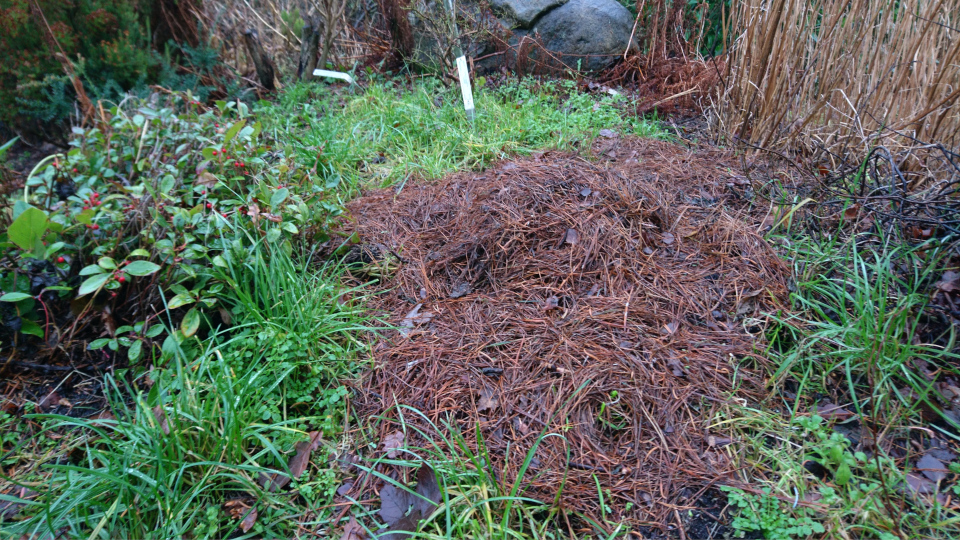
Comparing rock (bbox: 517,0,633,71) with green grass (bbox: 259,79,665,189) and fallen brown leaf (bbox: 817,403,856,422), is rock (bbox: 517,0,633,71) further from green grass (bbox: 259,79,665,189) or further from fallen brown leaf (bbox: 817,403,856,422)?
fallen brown leaf (bbox: 817,403,856,422)

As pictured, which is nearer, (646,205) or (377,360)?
(377,360)

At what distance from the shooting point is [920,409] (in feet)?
6.40

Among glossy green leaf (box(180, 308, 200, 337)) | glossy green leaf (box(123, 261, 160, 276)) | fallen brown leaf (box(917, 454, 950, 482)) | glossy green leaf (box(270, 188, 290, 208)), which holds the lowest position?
fallen brown leaf (box(917, 454, 950, 482))

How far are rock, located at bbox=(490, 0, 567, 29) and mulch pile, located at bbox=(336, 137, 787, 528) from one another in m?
3.43

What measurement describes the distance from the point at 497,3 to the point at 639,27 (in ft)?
5.29

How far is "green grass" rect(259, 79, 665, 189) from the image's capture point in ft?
12.2

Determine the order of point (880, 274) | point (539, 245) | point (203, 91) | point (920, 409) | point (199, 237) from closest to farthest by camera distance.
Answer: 1. point (920, 409)
2. point (880, 274)
3. point (199, 237)
4. point (539, 245)
5. point (203, 91)

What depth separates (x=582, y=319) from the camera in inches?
91.4

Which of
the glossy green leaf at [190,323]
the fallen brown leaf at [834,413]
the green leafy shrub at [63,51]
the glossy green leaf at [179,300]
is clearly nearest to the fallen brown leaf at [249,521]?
the glossy green leaf at [190,323]

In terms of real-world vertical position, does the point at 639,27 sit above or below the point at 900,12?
below

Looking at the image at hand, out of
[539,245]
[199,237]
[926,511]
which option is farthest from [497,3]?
[926,511]

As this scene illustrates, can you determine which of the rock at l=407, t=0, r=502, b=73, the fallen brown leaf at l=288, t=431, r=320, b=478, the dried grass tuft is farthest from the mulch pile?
the rock at l=407, t=0, r=502, b=73

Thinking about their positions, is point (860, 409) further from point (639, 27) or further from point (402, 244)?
point (639, 27)

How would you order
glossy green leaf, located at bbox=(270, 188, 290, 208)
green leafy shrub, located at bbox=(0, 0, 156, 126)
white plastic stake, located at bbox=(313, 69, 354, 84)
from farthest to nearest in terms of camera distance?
white plastic stake, located at bbox=(313, 69, 354, 84) → green leafy shrub, located at bbox=(0, 0, 156, 126) → glossy green leaf, located at bbox=(270, 188, 290, 208)
